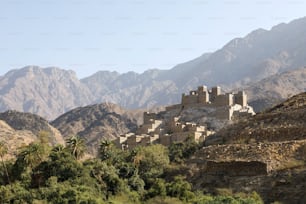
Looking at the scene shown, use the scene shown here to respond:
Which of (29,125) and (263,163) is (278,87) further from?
(263,163)

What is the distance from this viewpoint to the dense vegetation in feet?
118

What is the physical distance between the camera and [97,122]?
144 m

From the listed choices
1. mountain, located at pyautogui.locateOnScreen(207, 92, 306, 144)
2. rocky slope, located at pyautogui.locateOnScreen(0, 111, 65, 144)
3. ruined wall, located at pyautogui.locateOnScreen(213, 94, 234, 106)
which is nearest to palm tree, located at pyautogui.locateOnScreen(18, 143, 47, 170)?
mountain, located at pyautogui.locateOnScreen(207, 92, 306, 144)

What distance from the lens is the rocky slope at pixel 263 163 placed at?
31062 mm

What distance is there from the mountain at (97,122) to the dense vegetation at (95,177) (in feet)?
251

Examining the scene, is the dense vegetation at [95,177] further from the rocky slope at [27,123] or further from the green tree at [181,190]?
the rocky slope at [27,123]

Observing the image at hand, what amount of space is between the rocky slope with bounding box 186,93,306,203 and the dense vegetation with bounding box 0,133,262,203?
163cm

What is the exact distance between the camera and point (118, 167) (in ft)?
148

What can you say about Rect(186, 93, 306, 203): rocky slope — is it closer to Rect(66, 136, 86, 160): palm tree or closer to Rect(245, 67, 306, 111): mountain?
Rect(66, 136, 86, 160): palm tree

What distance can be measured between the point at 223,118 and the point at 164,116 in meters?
12.5

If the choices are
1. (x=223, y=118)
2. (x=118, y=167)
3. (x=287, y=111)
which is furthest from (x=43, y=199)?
(x=223, y=118)

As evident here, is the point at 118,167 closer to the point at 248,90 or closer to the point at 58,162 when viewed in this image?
the point at 58,162

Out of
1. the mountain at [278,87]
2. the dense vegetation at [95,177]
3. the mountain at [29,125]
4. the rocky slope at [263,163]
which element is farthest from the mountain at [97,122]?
the rocky slope at [263,163]

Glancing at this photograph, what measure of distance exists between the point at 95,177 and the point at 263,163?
48.2 feet
